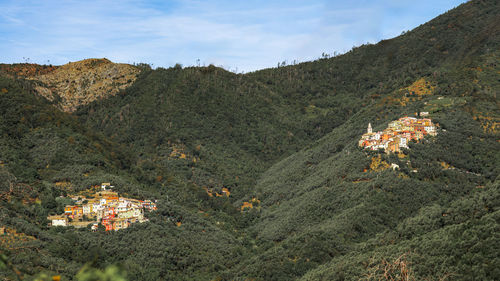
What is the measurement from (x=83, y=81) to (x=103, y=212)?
81.7 metres

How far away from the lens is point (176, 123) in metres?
112

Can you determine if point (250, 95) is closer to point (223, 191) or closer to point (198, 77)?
point (198, 77)

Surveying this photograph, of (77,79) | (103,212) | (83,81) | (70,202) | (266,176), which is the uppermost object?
(77,79)

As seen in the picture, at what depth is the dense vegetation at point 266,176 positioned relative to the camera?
4366 centimetres

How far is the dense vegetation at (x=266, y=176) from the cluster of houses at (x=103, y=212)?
6.06 feet

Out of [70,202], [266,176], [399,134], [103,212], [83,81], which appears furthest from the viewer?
[83,81]

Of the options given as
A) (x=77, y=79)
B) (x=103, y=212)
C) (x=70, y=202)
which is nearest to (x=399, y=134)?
(x=103, y=212)

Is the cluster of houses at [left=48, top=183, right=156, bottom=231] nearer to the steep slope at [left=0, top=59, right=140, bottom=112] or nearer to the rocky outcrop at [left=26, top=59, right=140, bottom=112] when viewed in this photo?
the rocky outcrop at [left=26, top=59, right=140, bottom=112]

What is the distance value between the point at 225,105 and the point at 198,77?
34.6ft

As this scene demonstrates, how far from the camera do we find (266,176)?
102938 millimetres

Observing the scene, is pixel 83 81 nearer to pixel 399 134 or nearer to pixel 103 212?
pixel 103 212

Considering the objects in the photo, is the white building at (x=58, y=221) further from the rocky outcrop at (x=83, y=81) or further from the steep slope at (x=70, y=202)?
the rocky outcrop at (x=83, y=81)

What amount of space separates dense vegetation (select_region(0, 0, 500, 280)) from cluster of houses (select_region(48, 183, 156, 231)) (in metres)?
1.85

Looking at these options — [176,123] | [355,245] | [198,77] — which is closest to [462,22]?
[198,77]
